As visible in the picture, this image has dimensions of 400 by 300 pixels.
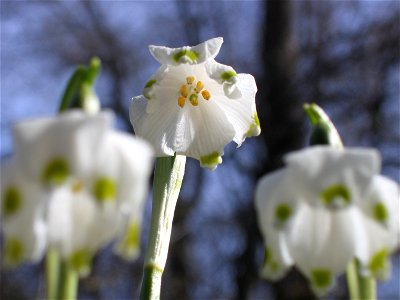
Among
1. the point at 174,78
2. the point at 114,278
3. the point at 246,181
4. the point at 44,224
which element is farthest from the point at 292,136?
the point at 44,224

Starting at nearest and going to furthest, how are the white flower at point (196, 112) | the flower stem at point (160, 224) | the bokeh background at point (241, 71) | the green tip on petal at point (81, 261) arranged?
the green tip on petal at point (81, 261) → the flower stem at point (160, 224) → the white flower at point (196, 112) → the bokeh background at point (241, 71)

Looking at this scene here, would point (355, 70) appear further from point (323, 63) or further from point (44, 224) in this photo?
point (44, 224)

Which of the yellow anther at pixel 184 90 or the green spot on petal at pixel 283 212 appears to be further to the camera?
the yellow anther at pixel 184 90

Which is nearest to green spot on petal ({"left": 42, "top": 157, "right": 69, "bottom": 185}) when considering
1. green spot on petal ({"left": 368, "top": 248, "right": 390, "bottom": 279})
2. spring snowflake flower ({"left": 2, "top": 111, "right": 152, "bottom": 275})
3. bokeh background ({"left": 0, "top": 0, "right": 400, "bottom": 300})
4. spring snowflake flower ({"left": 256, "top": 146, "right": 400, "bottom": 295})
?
spring snowflake flower ({"left": 2, "top": 111, "right": 152, "bottom": 275})

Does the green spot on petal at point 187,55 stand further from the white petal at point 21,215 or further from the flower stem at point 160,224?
the white petal at point 21,215

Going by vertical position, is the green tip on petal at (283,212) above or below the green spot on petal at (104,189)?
below

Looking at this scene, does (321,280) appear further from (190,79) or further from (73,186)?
(190,79)

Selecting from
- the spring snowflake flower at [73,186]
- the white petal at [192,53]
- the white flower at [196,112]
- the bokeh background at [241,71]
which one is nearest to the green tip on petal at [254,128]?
the white flower at [196,112]
